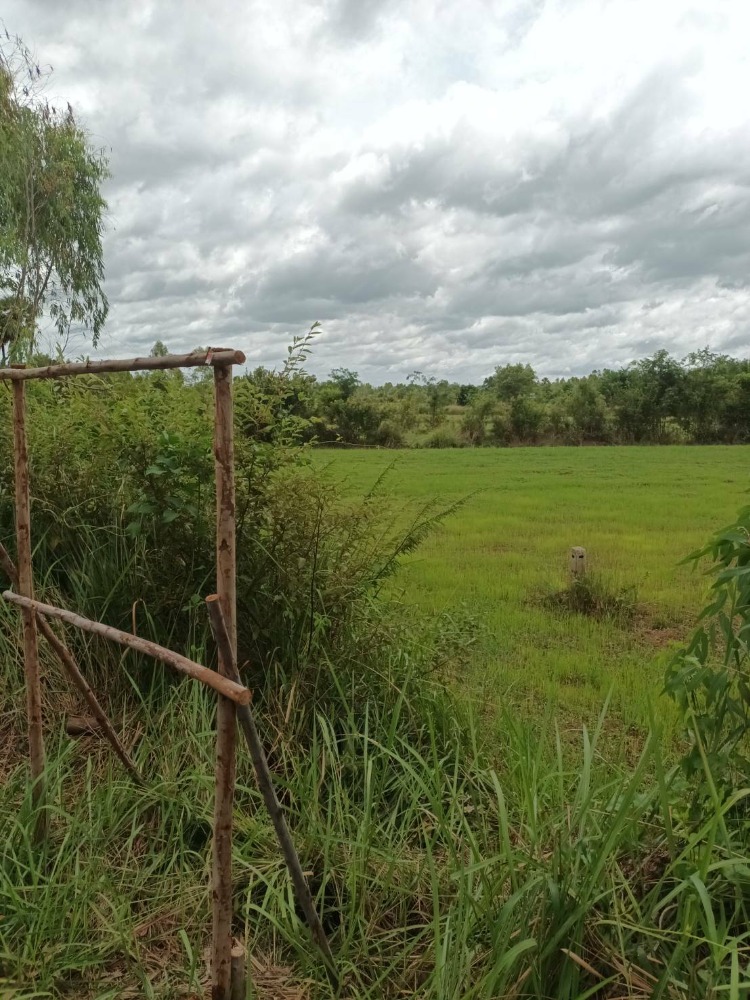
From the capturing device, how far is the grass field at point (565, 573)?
Answer: 14.5 feet

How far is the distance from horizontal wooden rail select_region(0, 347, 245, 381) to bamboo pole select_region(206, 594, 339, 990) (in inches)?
20.1

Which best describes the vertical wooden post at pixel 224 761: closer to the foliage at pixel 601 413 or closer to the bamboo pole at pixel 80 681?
the bamboo pole at pixel 80 681

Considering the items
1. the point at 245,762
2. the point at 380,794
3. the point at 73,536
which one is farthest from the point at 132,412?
the point at 380,794

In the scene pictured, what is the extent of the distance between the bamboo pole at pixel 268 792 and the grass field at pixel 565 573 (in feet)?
4.37

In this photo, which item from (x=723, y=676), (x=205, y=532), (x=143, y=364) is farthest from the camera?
(x=205, y=532)

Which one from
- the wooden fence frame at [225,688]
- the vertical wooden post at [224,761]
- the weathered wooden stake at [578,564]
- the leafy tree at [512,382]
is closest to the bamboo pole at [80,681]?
the wooden fence frame at [225,688]

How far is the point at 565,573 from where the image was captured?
26.4 ft

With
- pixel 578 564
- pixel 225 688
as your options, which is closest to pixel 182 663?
pixel 225 688

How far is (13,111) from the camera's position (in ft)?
52.3

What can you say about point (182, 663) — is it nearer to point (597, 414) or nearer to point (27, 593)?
point (27, 593)

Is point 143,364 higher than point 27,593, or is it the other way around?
point 143,364

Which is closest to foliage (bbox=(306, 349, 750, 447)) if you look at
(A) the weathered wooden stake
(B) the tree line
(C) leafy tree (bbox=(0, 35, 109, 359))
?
(B) the tree line

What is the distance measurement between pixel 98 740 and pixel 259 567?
98 cm

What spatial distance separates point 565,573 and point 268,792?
692 cm
